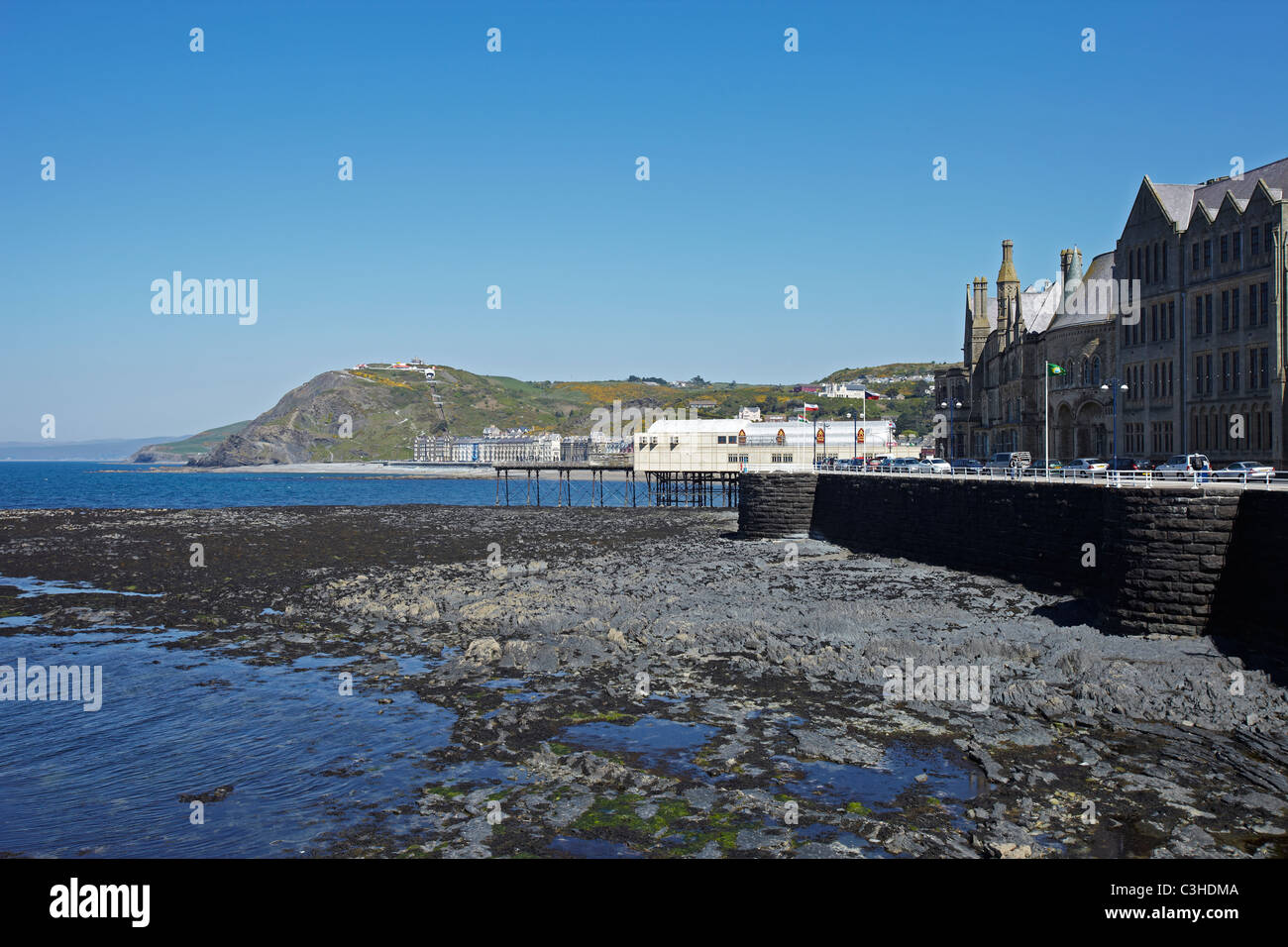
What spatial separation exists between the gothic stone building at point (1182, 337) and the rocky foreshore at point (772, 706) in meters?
21.0

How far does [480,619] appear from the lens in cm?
2797

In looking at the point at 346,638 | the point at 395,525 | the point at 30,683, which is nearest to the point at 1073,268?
the point at 395,525

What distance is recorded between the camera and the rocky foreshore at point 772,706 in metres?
13.1

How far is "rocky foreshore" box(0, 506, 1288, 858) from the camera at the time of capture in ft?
43.0

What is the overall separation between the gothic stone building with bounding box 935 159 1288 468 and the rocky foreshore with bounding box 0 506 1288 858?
21.0 m

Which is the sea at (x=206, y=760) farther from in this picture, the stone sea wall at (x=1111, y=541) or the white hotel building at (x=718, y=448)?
the white hotel building at (x=718, y=448)

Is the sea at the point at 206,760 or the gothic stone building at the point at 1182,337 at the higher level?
the gothic stone building at the point at 1182,337

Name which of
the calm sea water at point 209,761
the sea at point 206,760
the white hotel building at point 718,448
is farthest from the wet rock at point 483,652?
the white hotel building at point 718,448

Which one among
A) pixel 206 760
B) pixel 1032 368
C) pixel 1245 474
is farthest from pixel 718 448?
pixel 206 760

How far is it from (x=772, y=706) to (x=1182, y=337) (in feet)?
138

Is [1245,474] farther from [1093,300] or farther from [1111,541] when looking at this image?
[1093,300]

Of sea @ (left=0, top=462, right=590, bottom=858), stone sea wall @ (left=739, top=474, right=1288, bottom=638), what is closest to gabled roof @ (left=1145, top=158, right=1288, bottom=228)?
stone sea wall @ (left=739, top=474, right=1288, bottom=638)

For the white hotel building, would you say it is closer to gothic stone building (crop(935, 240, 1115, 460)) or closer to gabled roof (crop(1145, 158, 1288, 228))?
gothic stone building (crop(935, 240, 1115, 460))
